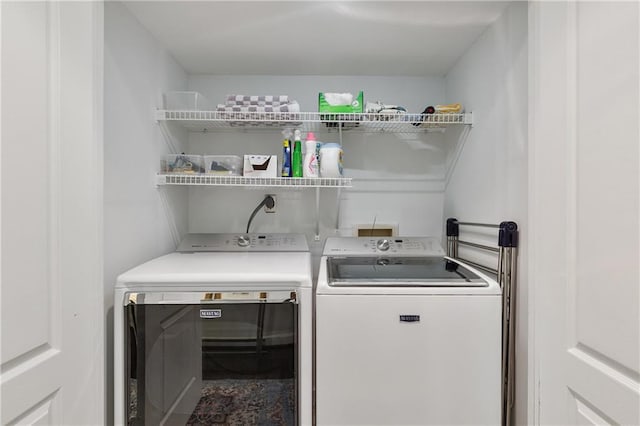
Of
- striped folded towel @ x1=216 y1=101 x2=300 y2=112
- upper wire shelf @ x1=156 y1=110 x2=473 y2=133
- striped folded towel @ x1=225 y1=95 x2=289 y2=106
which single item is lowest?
upper wire shelf @ x1=156 y1=110 x2=473 y2=133

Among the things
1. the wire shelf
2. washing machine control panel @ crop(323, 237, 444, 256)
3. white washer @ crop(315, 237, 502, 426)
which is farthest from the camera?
washing machine control panel @ crop(323, 237, 444, 256)

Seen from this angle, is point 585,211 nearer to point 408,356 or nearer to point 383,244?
point 408,356

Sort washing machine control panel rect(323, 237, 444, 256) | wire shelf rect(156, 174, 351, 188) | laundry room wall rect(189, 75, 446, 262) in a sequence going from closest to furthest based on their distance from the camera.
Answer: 1. wire shelf rect(156, 174, 351, 188)
2. washing machine control panel rect(323, 237, 444, 256)
3. laundry room wall rect(189, 75, 446, 262)

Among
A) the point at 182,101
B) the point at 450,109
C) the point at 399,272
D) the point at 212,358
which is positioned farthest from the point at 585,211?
the point at 182,101

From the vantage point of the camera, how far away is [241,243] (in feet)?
6.50

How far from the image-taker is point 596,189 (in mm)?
882

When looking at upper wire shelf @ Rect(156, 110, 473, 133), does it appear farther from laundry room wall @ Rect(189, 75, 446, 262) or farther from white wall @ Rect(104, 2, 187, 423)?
laundry room wall @ Rect(189, 75, 446, 262)

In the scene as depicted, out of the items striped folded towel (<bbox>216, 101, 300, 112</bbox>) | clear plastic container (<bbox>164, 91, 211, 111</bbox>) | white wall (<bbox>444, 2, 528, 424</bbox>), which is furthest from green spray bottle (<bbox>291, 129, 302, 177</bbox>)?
white wall (<bbox>444, 2, 528, 424</bbox>)

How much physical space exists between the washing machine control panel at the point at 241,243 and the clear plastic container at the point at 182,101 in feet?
2.37

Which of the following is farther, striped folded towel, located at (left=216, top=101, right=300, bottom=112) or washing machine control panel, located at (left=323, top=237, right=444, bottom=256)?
washing machine control panel, located at (left=323, top=237, right=444, bottom=256)

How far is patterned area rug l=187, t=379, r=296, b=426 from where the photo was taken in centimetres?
141

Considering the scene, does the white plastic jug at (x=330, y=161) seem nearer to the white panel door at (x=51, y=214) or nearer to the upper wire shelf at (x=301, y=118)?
the upper wire shelf at (x=301, y=118)

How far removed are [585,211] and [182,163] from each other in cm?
178

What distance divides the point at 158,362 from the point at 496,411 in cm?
135
